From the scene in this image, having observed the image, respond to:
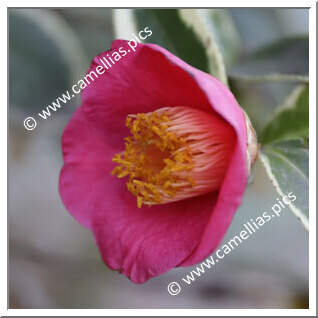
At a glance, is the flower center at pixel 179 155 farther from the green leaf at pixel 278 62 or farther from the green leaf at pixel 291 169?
the green leaf at pixel 278 62

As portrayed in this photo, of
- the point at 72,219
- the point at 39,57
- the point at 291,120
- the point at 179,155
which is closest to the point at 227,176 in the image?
the point at 179,155

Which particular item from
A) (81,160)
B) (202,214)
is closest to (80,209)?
(81,160)

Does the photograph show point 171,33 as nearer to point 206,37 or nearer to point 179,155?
point 206,37

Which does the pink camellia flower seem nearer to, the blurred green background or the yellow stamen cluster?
the yellow stamen cluster

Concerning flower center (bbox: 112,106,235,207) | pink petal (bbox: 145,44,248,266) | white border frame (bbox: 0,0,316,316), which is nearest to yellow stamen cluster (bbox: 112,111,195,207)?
flower center (bbox: 112,106,235,207)

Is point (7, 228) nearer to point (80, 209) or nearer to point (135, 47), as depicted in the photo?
point (80, 209)

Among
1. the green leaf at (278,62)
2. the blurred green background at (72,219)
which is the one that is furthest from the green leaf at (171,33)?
the green leaf at (278,62)
